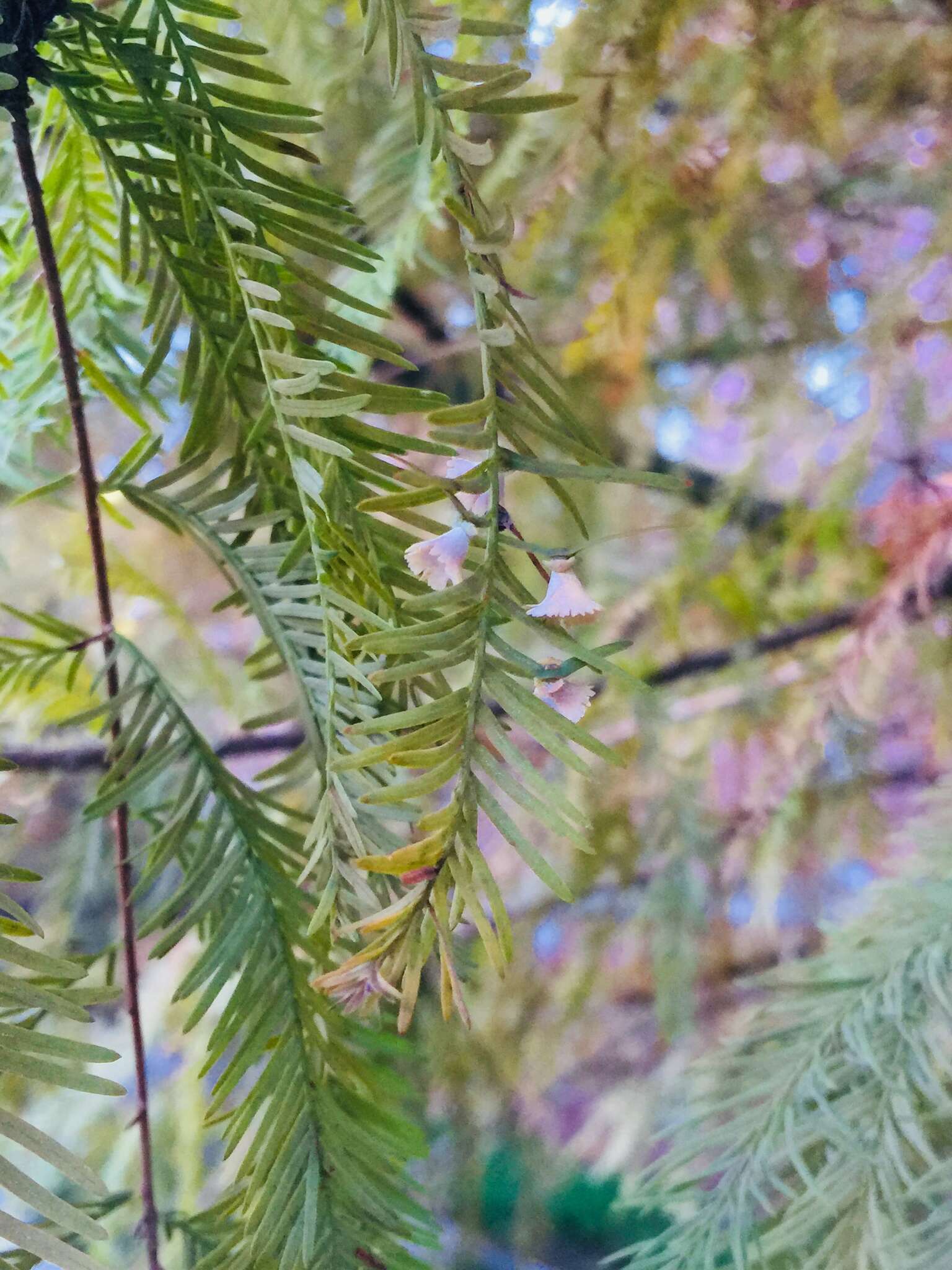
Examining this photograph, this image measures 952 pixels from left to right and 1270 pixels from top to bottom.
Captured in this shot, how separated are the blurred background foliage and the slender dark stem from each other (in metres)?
0.05

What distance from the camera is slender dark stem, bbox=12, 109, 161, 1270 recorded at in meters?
A: 0.21

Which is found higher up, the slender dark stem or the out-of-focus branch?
the out-of-focus branch

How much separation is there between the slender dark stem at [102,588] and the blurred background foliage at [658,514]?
5 centimetres

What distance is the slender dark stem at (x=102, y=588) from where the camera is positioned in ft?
0.68

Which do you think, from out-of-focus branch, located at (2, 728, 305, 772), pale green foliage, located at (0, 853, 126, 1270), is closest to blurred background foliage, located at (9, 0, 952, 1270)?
out-of-focus branch, located at (2, 728, 305, 772)

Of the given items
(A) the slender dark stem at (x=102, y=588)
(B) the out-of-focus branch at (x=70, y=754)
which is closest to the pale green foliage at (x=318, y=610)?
(A) the slender dark stem at (x=102, y=588)

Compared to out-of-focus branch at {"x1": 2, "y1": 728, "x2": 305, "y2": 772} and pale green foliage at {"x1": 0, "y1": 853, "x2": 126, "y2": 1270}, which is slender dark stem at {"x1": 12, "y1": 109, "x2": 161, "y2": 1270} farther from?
out-of-focus branch at {"x1": 2, "y1": 728, "x2": 305, "y2": 772}

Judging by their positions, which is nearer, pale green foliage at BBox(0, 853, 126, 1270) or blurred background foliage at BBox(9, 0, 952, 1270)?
pale green foliage at BBox(0, 853, 126, 1270)

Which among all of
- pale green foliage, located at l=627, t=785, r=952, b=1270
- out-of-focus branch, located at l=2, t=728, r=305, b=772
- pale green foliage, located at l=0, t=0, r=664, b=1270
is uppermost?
out-of-focus branch, located at l=2, t=728, r=305, b=772

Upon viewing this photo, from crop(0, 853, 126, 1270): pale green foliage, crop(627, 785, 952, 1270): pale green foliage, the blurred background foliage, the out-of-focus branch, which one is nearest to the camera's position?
crop(0, 853, 126, 1270): pale green foliage

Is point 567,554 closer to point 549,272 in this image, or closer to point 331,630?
point 331,630

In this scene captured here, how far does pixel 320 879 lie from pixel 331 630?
0.25 ft

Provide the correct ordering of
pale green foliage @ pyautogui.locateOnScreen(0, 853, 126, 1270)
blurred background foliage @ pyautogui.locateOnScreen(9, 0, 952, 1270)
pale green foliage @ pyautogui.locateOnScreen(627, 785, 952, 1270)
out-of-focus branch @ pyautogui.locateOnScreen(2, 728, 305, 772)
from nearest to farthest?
pale green foliage @ pyautogui.locateOnScreen(0, 853, 126, 1270)
pale green foliage @ pyautogui.locateOnScreen(627, 785, 952, 1270)
blurred background foliage @ pyautogui.locateOnScreen(9, 0, 952, 1270)
out-of-focus branch @ pyautogui.locateOnScreen(2, 728, 305, 772)

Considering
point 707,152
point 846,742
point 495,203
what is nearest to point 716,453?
point 846,742
